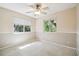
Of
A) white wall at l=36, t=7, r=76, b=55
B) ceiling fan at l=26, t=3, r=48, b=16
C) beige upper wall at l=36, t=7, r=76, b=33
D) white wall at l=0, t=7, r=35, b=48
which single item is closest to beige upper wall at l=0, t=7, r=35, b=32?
white wall at l=0, t=7, r=35, b=48

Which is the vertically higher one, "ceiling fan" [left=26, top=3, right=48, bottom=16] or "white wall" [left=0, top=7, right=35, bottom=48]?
"ceiling fan" [left=26, top=3, right=48, bottom=16]

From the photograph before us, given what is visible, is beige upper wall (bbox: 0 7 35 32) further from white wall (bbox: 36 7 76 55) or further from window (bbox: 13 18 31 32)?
white wall (bbox: 36 7 76 55)

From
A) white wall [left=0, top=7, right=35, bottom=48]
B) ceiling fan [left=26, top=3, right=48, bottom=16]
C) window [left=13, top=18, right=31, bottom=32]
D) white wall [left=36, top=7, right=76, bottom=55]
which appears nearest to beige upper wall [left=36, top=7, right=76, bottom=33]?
white wall [left=36, top=7, right=76, bottom=55]

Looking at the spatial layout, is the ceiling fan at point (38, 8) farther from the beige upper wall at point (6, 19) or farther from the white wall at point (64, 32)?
the beige upper wall at point (6, 19)

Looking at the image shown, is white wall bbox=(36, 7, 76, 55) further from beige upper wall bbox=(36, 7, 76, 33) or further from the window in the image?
the window

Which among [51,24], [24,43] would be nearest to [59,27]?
[51,24]

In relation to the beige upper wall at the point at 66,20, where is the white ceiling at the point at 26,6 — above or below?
above

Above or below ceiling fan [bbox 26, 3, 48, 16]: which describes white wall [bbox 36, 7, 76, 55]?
below

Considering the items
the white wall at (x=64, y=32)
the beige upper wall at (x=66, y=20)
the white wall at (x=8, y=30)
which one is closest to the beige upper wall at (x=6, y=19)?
the white wall at (x=8, y=30)

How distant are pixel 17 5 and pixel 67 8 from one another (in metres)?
0.79

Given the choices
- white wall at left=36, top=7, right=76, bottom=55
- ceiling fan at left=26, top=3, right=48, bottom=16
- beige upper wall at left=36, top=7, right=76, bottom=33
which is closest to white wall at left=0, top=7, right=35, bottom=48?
ceiling fan at left=26, top=3, right=48, bottom=16

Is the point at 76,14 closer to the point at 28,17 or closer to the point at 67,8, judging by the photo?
the point at 67,8

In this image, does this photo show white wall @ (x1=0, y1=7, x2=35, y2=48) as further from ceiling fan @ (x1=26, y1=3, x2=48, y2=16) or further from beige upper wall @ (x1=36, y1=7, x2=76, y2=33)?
beige upper wall @ (x1=36, y1=7, x2=76, y2=33)

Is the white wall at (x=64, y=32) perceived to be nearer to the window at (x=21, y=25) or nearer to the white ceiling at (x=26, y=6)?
the white ceiling at (x=26, y=6)
